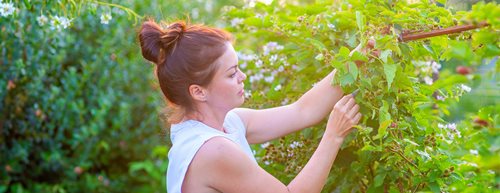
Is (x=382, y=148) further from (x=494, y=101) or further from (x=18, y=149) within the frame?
(x=18, y=149)

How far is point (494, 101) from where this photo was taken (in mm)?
2094

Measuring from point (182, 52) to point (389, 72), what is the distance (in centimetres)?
56

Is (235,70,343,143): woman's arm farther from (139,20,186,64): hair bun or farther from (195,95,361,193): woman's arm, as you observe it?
(139,20,186,64): hair bun

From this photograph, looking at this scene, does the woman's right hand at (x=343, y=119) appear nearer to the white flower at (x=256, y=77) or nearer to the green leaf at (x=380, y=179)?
the green leaf at (x=380, y=179)

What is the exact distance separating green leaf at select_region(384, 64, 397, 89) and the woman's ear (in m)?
0.50

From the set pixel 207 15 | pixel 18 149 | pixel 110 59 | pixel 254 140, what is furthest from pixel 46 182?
pixel 254 140

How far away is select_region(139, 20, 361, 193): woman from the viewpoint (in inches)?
81.4

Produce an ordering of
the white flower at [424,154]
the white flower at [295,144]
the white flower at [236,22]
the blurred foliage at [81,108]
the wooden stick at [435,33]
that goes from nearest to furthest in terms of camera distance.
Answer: the wooden stick at [435,33] → the white flower at [424,154] → the white flower at [295,144] → the white flower at [236,22] → the blurred foliage at [81,108]

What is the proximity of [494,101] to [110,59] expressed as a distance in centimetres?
329

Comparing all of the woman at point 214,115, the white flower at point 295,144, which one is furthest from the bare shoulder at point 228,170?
the white flower at point 295,144

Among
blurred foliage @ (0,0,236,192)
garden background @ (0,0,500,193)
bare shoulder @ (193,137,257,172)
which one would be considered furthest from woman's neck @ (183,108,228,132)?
blurred foliage @ (0,0,236,192)

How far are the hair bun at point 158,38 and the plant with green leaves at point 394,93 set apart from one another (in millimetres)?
377

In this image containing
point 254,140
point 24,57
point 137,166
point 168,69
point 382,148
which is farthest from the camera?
point 137,166

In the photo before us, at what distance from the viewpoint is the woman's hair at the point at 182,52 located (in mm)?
2182
